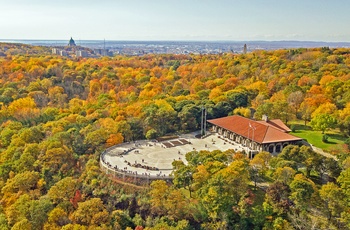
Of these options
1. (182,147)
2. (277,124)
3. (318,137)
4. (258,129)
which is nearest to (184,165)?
(182,147)

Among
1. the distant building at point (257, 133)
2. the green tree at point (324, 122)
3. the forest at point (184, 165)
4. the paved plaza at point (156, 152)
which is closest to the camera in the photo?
the forest at point (184, 165)

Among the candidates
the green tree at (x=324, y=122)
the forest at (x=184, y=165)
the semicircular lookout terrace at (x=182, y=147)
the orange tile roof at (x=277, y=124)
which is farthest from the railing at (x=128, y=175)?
the green tree at (x=324, y=122)

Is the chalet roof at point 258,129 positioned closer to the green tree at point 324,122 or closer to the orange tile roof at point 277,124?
the orange tile roof at point 277,124

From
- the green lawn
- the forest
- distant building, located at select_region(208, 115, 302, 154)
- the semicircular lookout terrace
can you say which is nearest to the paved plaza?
the semicircular lookout terrace

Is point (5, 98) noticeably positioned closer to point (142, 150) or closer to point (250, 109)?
point (142, 150)

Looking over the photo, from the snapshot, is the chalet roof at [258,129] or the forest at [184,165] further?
the chalet roof at [258,129]

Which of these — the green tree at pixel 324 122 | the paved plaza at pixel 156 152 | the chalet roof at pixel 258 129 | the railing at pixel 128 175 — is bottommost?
the railing at pixel 128 175

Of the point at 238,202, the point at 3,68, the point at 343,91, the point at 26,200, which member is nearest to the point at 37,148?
the point at 26,200
